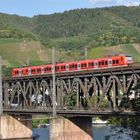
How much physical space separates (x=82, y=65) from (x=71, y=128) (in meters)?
9.42

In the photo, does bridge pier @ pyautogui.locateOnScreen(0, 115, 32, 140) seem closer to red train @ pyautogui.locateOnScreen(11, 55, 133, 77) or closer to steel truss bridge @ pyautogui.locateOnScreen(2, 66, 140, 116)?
steel truss bridge @ pyautogui.locateOnScreen(2, 66, 140, 116)

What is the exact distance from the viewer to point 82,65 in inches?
3059

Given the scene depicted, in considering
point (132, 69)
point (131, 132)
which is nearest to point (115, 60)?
point (132, 69)

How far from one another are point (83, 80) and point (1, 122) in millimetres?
21102

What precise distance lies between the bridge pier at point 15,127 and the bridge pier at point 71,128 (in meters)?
17.6

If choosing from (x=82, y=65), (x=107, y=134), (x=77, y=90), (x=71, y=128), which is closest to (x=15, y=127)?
(x=71, y=128)

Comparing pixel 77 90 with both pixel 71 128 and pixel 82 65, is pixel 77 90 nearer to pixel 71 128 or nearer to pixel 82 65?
pixel 82 65

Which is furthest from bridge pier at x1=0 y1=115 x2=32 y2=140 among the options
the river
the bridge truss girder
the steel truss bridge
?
the river

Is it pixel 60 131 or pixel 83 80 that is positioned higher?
pixel 83 80

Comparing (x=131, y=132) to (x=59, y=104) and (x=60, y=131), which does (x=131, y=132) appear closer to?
(x=60, y=131)

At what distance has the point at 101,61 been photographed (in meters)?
73.2

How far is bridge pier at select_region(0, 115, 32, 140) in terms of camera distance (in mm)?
89375

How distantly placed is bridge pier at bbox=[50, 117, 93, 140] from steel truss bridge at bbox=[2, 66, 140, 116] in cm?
163

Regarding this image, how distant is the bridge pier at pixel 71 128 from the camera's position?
73.2 m
